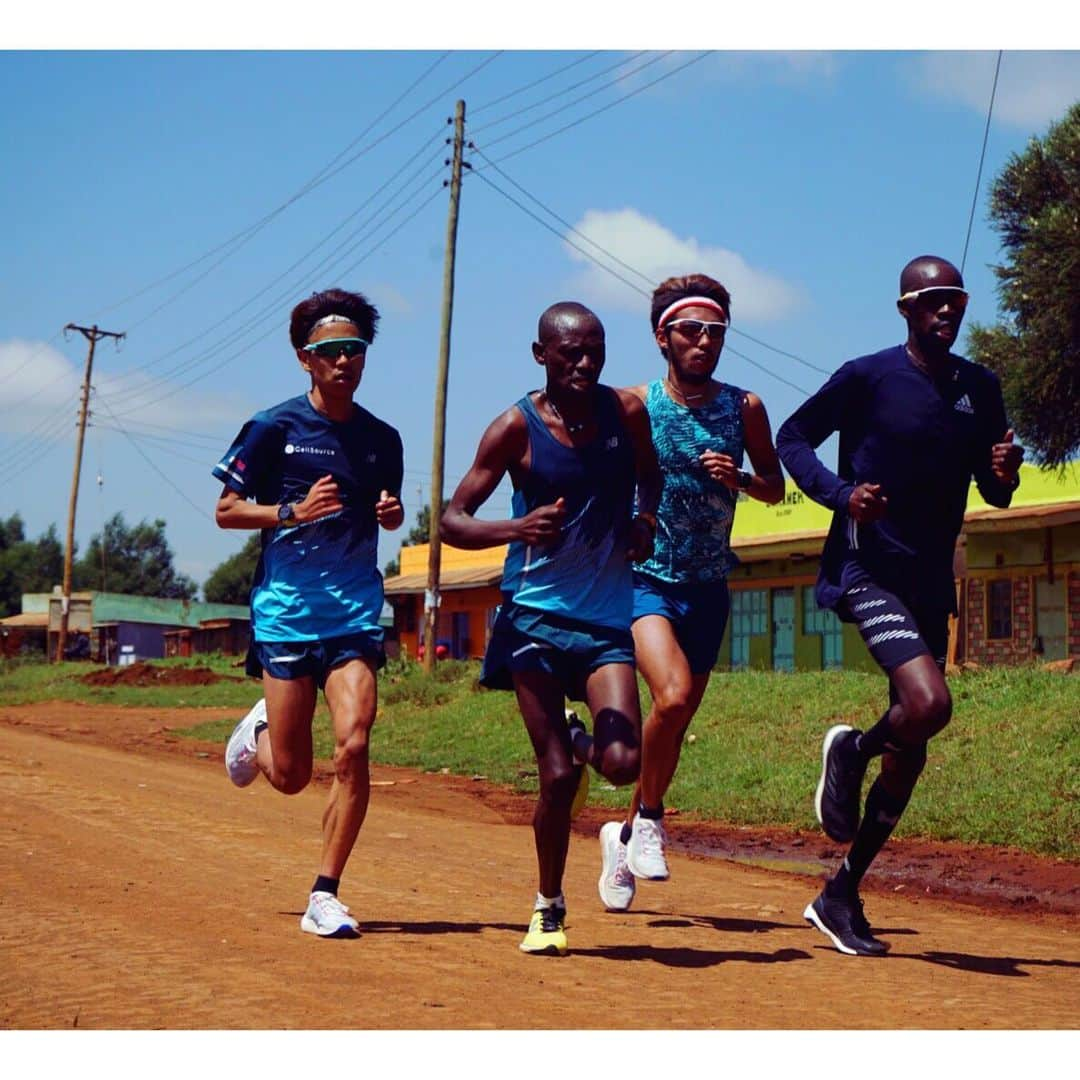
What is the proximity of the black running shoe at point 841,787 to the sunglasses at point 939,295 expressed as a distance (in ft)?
5.60

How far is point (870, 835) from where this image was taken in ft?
22.2

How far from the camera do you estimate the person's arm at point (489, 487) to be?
6098 millimetres

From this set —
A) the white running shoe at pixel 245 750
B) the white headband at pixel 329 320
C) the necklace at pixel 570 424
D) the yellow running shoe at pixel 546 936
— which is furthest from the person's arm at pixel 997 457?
the white running shoe at pixel 245 750

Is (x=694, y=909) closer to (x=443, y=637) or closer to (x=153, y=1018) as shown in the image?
(x=153, y=1018)

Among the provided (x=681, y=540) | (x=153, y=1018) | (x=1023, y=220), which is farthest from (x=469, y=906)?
(x=1023, y=220)

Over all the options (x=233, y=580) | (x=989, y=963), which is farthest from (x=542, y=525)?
(x=233, y=580)

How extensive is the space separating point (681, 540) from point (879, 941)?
183 centimetres

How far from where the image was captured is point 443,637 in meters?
49.7

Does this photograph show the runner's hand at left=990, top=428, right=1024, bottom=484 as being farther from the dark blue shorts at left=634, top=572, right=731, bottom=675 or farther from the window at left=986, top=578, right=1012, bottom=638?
the window at left=986, top=578, right=1012, bottom=638

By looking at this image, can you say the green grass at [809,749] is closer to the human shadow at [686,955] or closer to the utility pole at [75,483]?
the human shadow at [686,955]

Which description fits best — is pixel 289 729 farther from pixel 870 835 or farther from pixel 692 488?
pixel 870 835

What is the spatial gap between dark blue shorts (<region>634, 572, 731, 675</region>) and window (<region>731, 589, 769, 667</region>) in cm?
2687

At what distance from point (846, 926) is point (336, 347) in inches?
119

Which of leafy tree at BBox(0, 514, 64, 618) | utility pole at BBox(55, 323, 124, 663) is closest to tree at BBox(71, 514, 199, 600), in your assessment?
leafy tree at BBox(0, 514, 64, 618)
